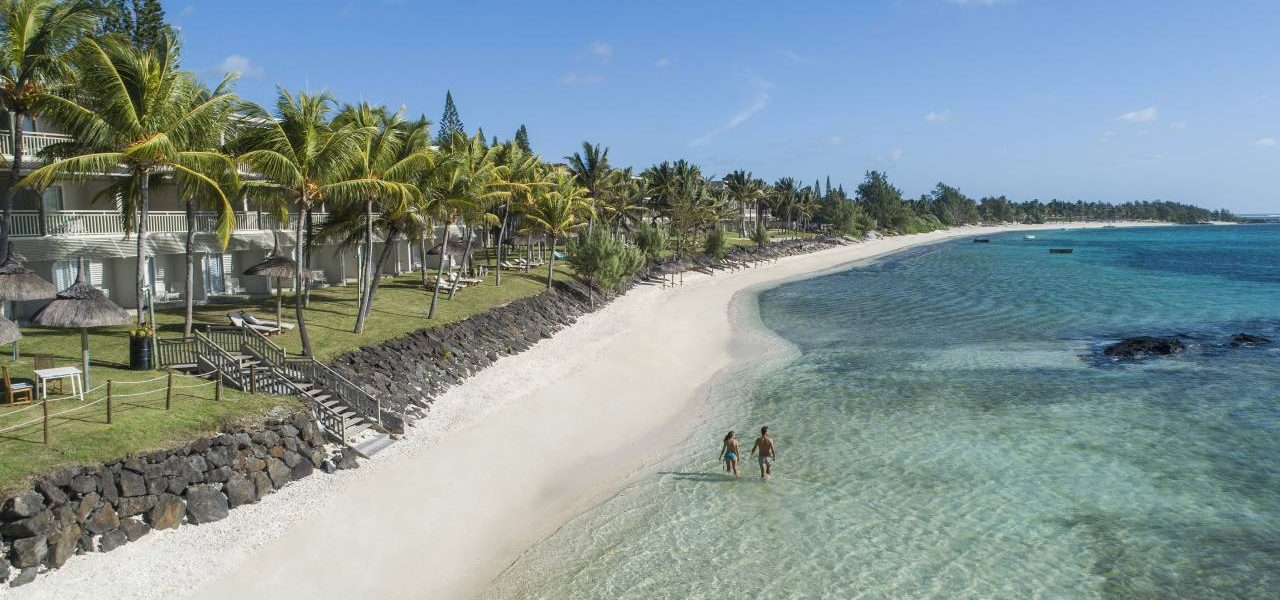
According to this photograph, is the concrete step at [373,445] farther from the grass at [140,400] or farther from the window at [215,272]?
the window at [215,272]

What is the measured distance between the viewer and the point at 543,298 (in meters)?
46.1

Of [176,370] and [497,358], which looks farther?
[497,358]

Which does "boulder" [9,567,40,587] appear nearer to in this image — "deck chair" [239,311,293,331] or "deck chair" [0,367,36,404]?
"deck chair" [0,367,36,404]

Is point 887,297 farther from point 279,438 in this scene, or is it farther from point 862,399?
point 279,438

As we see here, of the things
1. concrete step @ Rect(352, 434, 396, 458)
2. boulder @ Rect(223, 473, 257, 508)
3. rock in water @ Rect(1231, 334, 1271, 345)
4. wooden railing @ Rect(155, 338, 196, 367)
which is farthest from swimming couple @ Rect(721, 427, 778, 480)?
rock in water @ Rect(1231, 334, 1271, 345)

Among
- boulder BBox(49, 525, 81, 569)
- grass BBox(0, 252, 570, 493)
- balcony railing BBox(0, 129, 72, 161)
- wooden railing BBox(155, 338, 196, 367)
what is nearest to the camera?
boulder BBox(49, 525, 81, 569)

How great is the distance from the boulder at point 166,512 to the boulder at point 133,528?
244mm

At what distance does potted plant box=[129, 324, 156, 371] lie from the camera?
2097cm

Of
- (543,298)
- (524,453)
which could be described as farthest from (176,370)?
(543,298)

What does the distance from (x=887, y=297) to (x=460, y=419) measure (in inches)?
1825

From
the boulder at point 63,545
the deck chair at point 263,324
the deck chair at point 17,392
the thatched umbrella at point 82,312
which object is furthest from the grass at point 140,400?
the thatched umbrella at point 82,312

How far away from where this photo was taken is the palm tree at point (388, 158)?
92.8 feet

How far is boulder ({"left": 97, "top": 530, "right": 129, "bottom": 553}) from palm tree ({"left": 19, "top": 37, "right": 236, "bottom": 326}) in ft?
35.9

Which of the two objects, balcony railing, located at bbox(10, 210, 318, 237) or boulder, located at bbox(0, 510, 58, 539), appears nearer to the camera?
boulder, located at bbox(0, 510, 58, 539)
